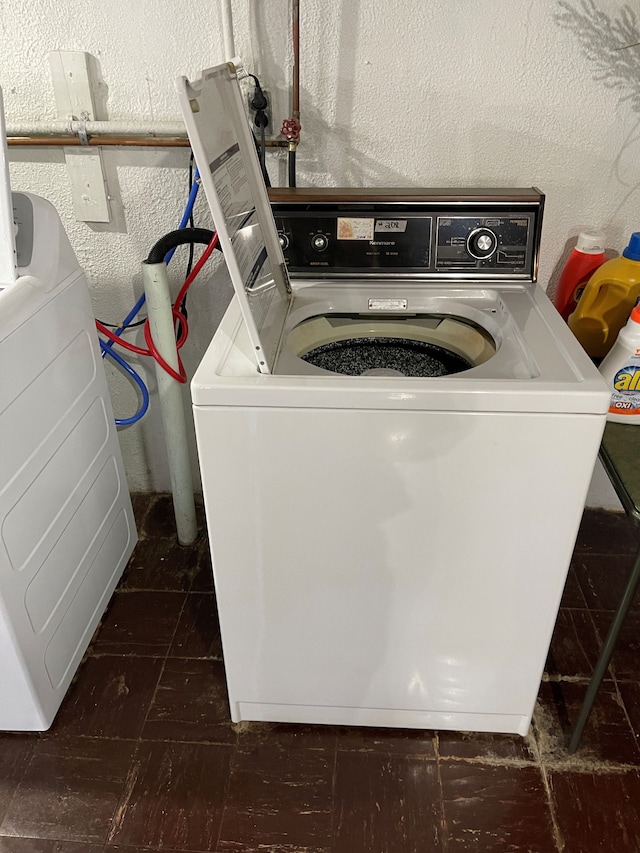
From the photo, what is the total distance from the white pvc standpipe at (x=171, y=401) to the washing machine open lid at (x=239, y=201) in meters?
0.38

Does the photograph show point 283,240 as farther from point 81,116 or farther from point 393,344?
point 81,116

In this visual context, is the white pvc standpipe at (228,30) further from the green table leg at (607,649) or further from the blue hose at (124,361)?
the green table leg at (607,649)

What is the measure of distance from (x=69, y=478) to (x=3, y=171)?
0.67m

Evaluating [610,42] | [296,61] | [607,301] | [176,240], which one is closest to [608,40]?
[610,42]

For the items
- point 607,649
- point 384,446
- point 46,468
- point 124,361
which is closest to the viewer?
point 384,446

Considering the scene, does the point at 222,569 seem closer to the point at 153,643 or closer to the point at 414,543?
the point at 414,543

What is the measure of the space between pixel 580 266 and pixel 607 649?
2.94 feet

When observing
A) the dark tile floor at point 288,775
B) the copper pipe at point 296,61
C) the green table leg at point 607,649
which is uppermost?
the copper pipe at point 296,61

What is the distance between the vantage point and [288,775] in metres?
1.39

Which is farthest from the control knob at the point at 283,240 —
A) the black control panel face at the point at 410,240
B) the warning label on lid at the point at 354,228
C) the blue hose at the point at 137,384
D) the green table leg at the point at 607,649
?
the green table leg at the point at 607,649

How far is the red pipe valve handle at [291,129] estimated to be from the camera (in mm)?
1519

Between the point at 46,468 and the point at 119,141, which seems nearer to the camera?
the point at 46,468

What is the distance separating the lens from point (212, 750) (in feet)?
4.73

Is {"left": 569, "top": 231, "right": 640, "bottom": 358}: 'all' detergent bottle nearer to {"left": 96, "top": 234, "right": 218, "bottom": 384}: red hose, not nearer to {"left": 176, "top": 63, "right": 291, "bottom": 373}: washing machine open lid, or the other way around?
{"left": 176, "top": 63, "right": 291, "bottom": 373}: washing machine open lid
